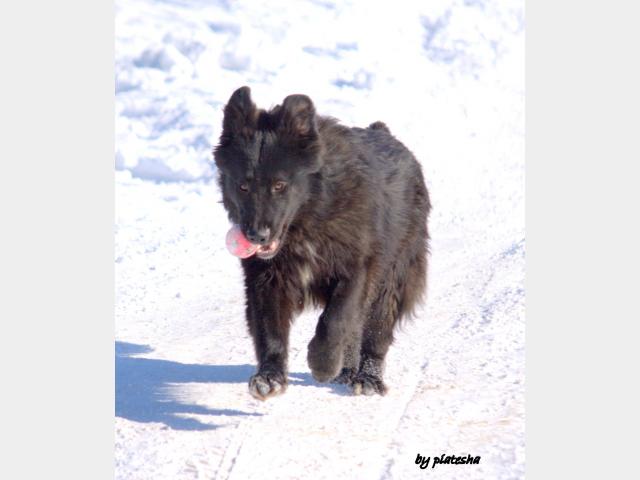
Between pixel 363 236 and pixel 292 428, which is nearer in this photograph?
pixel 292 428

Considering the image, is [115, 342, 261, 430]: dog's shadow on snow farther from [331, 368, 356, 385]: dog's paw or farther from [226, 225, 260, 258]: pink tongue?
[226, 225, 260, 258]: pink tongue

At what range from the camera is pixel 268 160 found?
16.2ft

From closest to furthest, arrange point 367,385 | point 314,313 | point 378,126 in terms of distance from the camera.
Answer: point 367,385
point 378,126
point 314,313

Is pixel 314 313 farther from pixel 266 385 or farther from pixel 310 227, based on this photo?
pixel 266 385

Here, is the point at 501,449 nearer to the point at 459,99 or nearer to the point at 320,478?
the point at 320,478

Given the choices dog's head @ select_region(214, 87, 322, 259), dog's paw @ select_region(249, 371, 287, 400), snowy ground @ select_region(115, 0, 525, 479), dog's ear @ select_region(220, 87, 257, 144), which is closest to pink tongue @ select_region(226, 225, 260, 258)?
dog's head @ select_region(214, 87, 322, 259)

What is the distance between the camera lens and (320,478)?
4.18 metres

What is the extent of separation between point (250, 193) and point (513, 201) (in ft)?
19.7

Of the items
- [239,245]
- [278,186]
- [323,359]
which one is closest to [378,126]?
[278,186]

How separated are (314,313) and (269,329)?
244cm

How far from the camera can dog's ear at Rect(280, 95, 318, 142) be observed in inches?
199

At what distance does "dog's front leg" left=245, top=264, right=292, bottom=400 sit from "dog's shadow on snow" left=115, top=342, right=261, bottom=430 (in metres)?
0.31

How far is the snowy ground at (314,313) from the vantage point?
179 inches

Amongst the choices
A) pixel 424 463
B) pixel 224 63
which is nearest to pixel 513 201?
pixel 224 63
